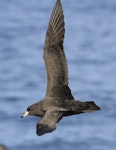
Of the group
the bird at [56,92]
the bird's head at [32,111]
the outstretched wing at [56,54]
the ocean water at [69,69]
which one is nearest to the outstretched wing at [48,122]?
the bird at [56,92]

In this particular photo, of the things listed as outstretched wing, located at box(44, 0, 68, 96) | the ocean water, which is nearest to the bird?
→ outstretched wing, located at box(44, 0, 68, 96)

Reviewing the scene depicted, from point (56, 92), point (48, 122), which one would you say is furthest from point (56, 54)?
point (48, 122)

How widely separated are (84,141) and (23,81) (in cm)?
461

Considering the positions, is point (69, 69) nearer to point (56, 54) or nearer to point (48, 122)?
point (56, 54)

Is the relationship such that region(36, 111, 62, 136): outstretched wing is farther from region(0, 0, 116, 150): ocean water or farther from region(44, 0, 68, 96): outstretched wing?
region(0, 0, 116, 150): ocean water

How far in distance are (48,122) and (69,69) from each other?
16.8m

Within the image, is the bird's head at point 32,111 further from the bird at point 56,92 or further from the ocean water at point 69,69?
the ocean water at point 69,69

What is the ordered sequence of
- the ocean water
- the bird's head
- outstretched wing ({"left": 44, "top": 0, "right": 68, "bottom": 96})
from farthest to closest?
the ocean water, outstretched wing ({"left": 44, "top": 0, "right": 68, "bottom": 96}), the bird's head

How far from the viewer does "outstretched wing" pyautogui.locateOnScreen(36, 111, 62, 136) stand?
47.3 ft

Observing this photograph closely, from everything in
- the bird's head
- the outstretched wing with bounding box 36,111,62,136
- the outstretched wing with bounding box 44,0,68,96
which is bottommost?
the outstretched wing with bounding box 36,111,62,136

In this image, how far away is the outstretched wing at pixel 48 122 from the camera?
47.3ft

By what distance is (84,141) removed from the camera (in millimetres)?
27391

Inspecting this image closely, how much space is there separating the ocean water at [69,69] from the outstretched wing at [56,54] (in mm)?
9410

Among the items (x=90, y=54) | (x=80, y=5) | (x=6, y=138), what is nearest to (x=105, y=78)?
(x=90, y=54)
